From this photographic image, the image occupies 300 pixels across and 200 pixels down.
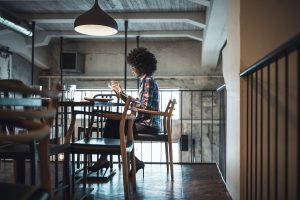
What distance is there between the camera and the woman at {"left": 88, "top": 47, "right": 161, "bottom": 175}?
3.07 meters

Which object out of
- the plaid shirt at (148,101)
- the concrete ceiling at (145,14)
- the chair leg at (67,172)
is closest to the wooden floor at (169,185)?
the chair leg at (67,172)

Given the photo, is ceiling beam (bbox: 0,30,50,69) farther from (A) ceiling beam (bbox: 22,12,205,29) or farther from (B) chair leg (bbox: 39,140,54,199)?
(B) chair leg (bbox: 39,140,54,199)

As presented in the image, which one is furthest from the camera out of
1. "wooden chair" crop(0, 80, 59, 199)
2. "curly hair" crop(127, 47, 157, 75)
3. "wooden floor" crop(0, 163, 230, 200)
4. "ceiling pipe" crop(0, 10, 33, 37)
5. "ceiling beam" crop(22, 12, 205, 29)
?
"ceiling beam" crop(22, 12, 205, 29)

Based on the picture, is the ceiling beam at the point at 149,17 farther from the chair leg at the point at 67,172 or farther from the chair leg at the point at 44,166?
A: the chair leg at the point at 44,166

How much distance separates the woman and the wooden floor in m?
0.21

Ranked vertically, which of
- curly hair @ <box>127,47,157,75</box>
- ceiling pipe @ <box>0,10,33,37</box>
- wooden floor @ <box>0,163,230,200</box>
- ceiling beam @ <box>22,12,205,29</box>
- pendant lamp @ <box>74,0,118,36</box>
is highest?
ceiling beam @ <box>22,12,205,29</box>

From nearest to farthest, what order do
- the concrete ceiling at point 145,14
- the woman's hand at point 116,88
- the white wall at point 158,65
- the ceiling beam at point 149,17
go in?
1. the woman's hand at point 116,88
2. the concrete ceiling at point 145,14
3. the ceiling beam at point 149,17
4. the white wall at point 158,65

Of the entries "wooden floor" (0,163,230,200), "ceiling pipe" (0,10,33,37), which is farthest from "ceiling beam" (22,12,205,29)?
"wooden floor" (0,163,230,200)

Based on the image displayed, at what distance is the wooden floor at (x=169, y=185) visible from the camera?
2.67 metres

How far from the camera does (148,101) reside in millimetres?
3262

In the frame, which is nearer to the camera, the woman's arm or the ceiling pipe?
the woman's arm

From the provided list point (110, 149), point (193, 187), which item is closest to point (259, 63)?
point (110, 149)

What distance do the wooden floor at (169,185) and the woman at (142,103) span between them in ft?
0.70

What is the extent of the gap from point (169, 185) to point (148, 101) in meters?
0.86
